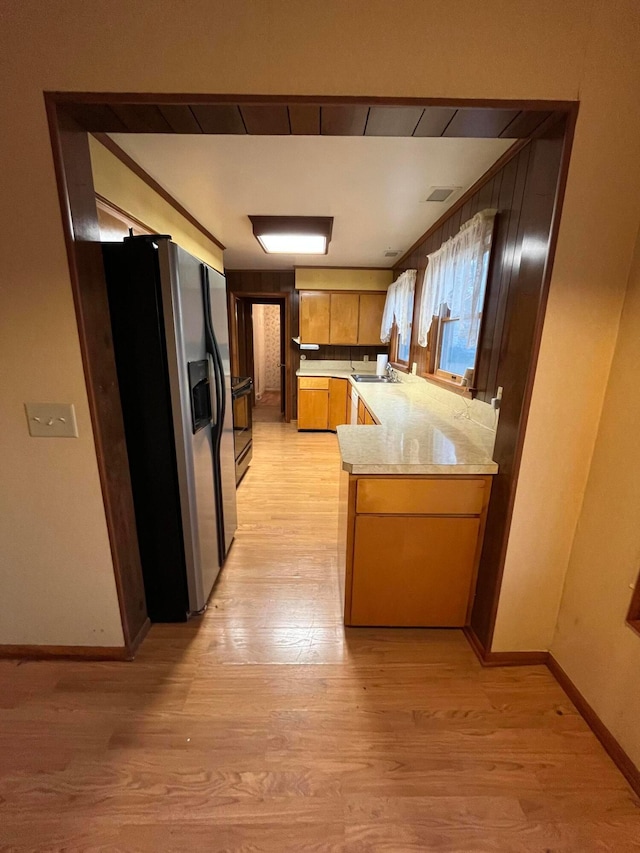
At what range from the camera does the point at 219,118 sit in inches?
45.3

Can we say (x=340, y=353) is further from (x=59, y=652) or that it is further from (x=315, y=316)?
(x=59, y=652)

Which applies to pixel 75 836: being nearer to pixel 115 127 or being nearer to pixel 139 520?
pixel 139 520

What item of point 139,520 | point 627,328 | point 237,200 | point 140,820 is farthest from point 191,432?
point 237,200

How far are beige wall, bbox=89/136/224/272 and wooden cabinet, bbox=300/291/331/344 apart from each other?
7.02ft

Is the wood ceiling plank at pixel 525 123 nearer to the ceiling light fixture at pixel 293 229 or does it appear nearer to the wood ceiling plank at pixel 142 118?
the wood ceiling plank at pixel 142 118

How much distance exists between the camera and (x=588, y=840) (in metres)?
1.03

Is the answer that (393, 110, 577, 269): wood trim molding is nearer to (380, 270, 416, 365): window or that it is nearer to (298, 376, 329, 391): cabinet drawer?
(380, 270, 416, 365): window

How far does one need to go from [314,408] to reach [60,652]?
4084mm

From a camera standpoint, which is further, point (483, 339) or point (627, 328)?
point (483, 339)

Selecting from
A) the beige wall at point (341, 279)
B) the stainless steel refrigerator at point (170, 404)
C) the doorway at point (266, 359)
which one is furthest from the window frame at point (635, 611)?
the doorway at point (266, 359)

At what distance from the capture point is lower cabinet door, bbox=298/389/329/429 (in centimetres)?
525

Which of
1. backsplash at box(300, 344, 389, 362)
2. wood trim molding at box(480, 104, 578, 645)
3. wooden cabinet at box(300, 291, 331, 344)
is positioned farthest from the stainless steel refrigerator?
backsplash at box(300, 344, 389, 362)

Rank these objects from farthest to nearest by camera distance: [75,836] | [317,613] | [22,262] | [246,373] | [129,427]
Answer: [246,373] < [317,613] < [129,427] < [22,262] < [75,836]

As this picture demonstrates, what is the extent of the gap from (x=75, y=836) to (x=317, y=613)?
1.13m
